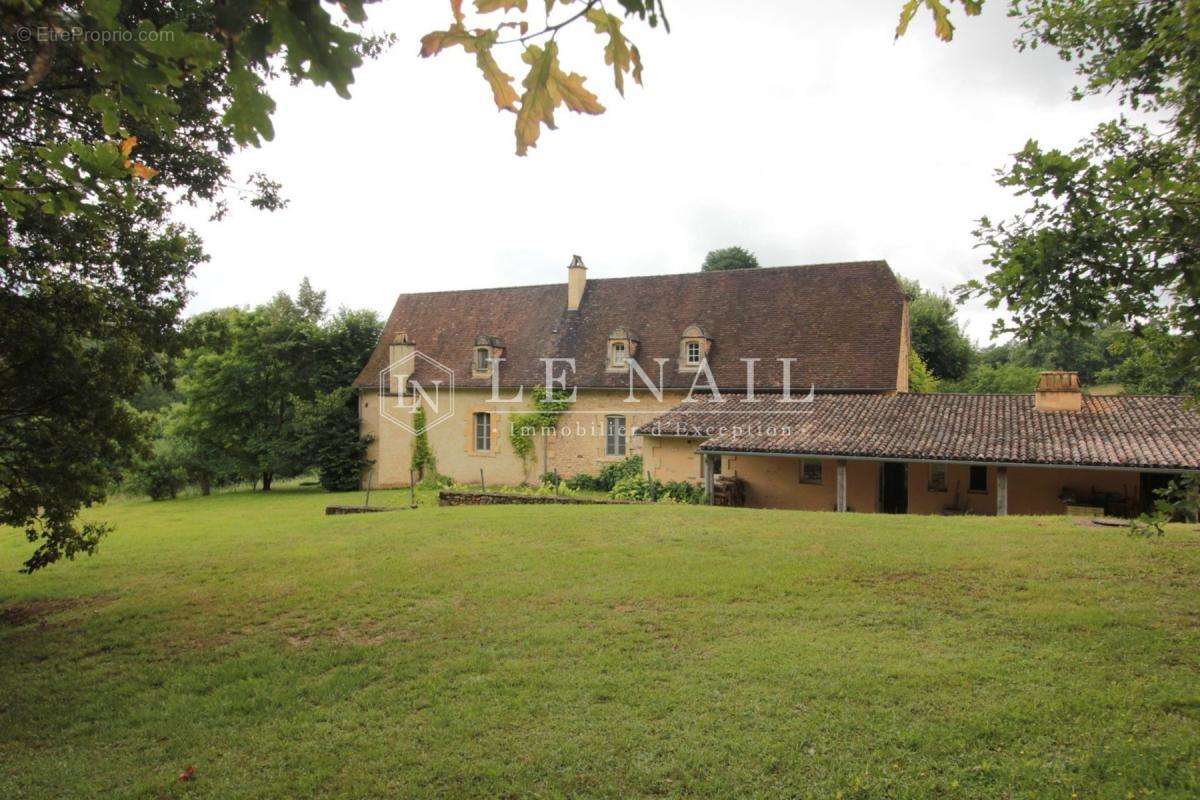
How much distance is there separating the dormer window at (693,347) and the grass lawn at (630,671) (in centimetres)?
1255

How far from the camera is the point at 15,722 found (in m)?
5.96

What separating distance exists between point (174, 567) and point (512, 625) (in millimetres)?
7519

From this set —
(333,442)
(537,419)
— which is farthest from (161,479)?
(537,419)

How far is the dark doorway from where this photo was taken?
19.7m

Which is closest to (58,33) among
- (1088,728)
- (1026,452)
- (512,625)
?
(512,625)

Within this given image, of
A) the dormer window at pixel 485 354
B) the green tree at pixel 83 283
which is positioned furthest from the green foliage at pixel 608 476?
the green tree at pixel 83 283

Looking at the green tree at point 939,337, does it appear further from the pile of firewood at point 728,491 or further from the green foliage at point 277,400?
the green foliage at point 277,400

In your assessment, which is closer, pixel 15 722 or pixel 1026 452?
pixel 15 722

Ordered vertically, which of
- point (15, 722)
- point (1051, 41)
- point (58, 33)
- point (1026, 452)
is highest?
point (1051, 41)

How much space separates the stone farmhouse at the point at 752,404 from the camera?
1661 cm

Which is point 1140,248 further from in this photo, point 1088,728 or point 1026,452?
point 1026,452

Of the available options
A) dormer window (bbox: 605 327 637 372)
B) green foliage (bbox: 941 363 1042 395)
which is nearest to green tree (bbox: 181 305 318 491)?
dormer window (bbox: 605 327 637 372)

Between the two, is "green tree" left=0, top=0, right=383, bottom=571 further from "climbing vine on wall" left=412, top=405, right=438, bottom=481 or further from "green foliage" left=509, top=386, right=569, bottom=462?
"climbing vine on wall" left=412, top=405, right=438, bottom=481

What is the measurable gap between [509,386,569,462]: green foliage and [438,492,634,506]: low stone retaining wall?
5778 millimetres
